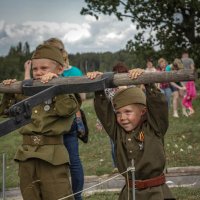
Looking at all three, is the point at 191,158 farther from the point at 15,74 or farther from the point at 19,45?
the point at 19,45

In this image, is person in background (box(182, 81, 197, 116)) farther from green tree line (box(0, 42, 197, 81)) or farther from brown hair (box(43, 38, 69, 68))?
brown hair (box(43, 38, 69, 68))

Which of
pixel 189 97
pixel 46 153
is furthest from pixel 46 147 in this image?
pixel 189 97

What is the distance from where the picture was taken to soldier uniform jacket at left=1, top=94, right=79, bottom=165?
12.4ft

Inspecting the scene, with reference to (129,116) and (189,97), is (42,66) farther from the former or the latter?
(189,97)

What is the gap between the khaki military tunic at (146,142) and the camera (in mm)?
3402

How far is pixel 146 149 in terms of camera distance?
3.45 m

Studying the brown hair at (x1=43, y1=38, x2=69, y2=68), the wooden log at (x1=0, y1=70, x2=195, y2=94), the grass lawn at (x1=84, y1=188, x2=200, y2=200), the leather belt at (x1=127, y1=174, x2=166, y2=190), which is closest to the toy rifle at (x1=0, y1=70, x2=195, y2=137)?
the wooden log at (x1=0, y1=70, x2=195, y2=94)

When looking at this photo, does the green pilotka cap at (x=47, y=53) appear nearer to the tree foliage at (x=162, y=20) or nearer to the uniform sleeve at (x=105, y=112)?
the uniform sleeve at (x=105, y=112)

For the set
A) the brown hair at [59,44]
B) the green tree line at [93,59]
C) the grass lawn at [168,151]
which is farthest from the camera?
the green tree line at [93,59]

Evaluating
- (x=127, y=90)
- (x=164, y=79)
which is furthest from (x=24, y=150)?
(x=164, y=79)

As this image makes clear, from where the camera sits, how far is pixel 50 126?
383 centimetres

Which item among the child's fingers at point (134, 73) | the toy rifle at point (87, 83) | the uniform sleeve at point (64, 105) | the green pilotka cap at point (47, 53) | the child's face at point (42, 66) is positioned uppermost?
the green pilotka cap at point (47, 53)

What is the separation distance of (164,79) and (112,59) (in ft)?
332

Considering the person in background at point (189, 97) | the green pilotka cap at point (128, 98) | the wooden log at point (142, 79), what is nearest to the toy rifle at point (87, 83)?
the wooden log at point (142, 79)
